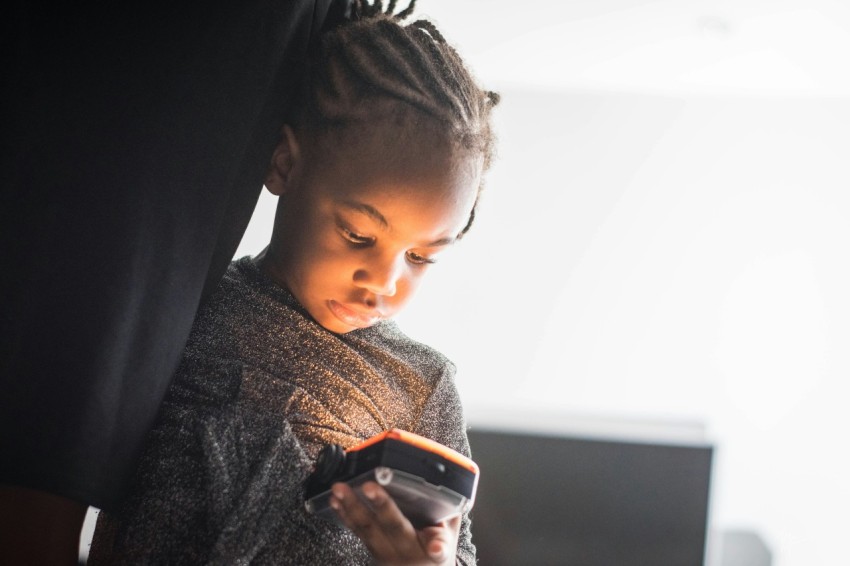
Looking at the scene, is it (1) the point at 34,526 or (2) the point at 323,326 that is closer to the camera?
(1) the point at 34,526

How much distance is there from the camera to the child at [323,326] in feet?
1.88

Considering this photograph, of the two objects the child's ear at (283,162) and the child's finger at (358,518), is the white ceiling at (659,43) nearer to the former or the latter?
the child's ear at (283,162)

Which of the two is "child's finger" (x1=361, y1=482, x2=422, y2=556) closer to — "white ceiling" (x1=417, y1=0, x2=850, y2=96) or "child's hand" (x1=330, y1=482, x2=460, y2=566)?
"child's hand" (x1=330, y1=482, x2=460, y2=566)

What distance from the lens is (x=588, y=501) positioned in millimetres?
1181

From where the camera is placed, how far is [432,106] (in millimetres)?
623

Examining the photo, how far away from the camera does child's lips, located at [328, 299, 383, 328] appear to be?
65 centimetres

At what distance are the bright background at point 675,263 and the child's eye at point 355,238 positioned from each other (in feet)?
5.04

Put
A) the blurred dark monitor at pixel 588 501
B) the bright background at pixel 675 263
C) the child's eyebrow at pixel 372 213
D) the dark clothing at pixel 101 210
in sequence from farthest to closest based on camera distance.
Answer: the bright background at pixel 675 263
the blurred dark monitor at pixel 588 501
the child's eyebrow at pixel 372 213
the dark clothing at pixel 101 210

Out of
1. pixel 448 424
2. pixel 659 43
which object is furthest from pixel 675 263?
pixel 448 424

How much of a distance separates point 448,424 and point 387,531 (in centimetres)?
16

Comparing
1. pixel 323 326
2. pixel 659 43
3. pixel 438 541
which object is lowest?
pixel 438 541

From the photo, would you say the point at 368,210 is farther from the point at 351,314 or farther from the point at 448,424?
the point at 448,424

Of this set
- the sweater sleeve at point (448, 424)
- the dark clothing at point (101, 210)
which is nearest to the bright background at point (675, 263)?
the sweater sleeve at point (448, 424)

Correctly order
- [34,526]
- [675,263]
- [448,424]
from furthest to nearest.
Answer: [675,263] → [448,424] → [34,526]
